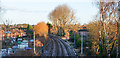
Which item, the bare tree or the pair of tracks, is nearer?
the bare tree

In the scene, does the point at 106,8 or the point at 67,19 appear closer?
the point at 106,8

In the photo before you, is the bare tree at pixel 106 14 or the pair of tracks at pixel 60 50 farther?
the pair of tracks at pixel 60 50

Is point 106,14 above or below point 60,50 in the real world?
above

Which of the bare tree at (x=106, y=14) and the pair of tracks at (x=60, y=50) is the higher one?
the bare tree at (x=106, y=14)

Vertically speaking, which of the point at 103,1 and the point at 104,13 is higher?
the point at 103,1

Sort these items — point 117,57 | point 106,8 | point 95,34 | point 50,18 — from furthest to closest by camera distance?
point 50,18, point 95,34, point 106,8, point 117,57

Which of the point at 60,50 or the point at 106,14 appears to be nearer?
the point at 106,14

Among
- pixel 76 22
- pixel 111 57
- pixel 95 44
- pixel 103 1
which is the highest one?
pixel 103 1

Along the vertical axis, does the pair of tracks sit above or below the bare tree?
below

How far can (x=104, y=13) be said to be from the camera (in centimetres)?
714

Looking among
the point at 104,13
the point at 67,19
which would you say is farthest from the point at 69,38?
the point at 104,13

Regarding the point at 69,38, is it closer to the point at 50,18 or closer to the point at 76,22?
the point at 76,22

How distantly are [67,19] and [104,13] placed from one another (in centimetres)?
847

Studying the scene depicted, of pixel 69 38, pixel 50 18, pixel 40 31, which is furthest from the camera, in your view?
pixel 50 18
